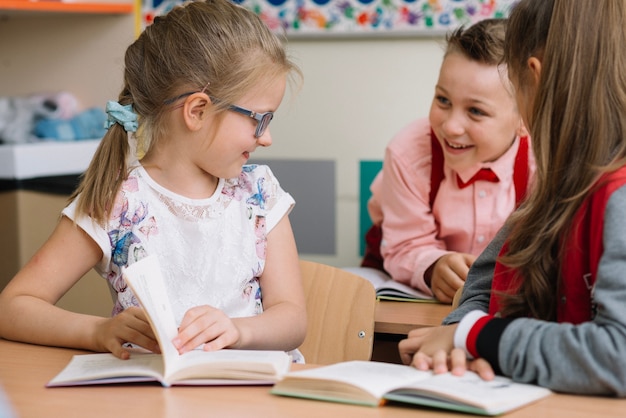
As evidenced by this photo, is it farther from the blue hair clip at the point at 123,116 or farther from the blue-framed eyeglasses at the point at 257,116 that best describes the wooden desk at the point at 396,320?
the blue hair clip at the point at 123,116

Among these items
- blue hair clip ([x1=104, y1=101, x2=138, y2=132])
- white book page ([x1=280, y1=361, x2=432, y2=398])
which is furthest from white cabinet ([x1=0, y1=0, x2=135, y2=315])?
white book page ([x1=280, y1=361, x2=432, y2=398])

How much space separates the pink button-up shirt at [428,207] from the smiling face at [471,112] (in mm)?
66

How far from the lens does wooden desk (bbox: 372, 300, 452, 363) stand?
5.56 feet

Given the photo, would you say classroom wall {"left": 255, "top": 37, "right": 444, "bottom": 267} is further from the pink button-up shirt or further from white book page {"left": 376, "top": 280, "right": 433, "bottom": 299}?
white book page {"left": 376, "top": 280, "right": 433, "bottom": 299}

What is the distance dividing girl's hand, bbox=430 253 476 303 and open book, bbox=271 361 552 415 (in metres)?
0.73

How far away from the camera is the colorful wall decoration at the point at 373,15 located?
2.81 m

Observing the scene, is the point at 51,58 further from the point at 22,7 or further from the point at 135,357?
the point at 135,357

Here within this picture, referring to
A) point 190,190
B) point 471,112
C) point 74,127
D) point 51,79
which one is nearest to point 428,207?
point 471,112

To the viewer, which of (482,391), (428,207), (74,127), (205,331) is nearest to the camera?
(482,391)

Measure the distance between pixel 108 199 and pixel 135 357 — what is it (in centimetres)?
34

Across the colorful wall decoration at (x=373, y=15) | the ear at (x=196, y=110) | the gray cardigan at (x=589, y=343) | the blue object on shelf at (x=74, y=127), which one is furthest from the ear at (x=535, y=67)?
the blue object on shelf at (x=74, y=127)

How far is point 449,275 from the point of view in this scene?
1858 millimetres

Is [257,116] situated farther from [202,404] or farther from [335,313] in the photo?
[202,404]

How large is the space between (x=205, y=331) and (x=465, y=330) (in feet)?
1.12
